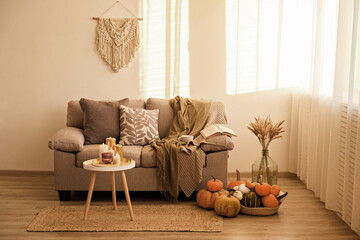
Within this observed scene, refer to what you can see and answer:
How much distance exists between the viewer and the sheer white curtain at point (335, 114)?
3598 mm

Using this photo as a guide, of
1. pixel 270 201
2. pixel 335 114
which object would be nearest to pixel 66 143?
pixel 270 201

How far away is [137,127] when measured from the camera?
184 inches

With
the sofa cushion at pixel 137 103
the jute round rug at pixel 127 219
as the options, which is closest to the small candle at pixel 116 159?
the jute round rug at pixel 127 219

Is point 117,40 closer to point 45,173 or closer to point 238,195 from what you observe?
point 45,173

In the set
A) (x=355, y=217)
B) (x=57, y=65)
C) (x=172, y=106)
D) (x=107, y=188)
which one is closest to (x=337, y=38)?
(x=355, y=217)

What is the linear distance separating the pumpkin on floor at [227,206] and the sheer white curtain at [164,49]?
1686 mm

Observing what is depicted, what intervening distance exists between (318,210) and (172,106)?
1.75 meters

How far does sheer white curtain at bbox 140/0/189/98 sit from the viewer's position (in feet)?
17.2

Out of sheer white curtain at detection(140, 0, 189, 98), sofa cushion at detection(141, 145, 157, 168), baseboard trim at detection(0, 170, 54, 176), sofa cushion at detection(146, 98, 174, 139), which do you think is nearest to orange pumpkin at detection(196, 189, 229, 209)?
sofa cushion at detection(141, 145, 157, 168)

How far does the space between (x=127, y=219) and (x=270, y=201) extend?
118cm

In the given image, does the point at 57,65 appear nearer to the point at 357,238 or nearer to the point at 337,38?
the point at 337,38

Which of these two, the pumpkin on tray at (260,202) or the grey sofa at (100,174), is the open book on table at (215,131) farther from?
the pumpkin on tray at (260,202)

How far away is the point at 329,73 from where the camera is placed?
14.2ft

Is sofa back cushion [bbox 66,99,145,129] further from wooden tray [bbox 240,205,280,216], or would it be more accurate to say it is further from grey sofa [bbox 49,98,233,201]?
wooden tray [bbox 240,205,280,216]
